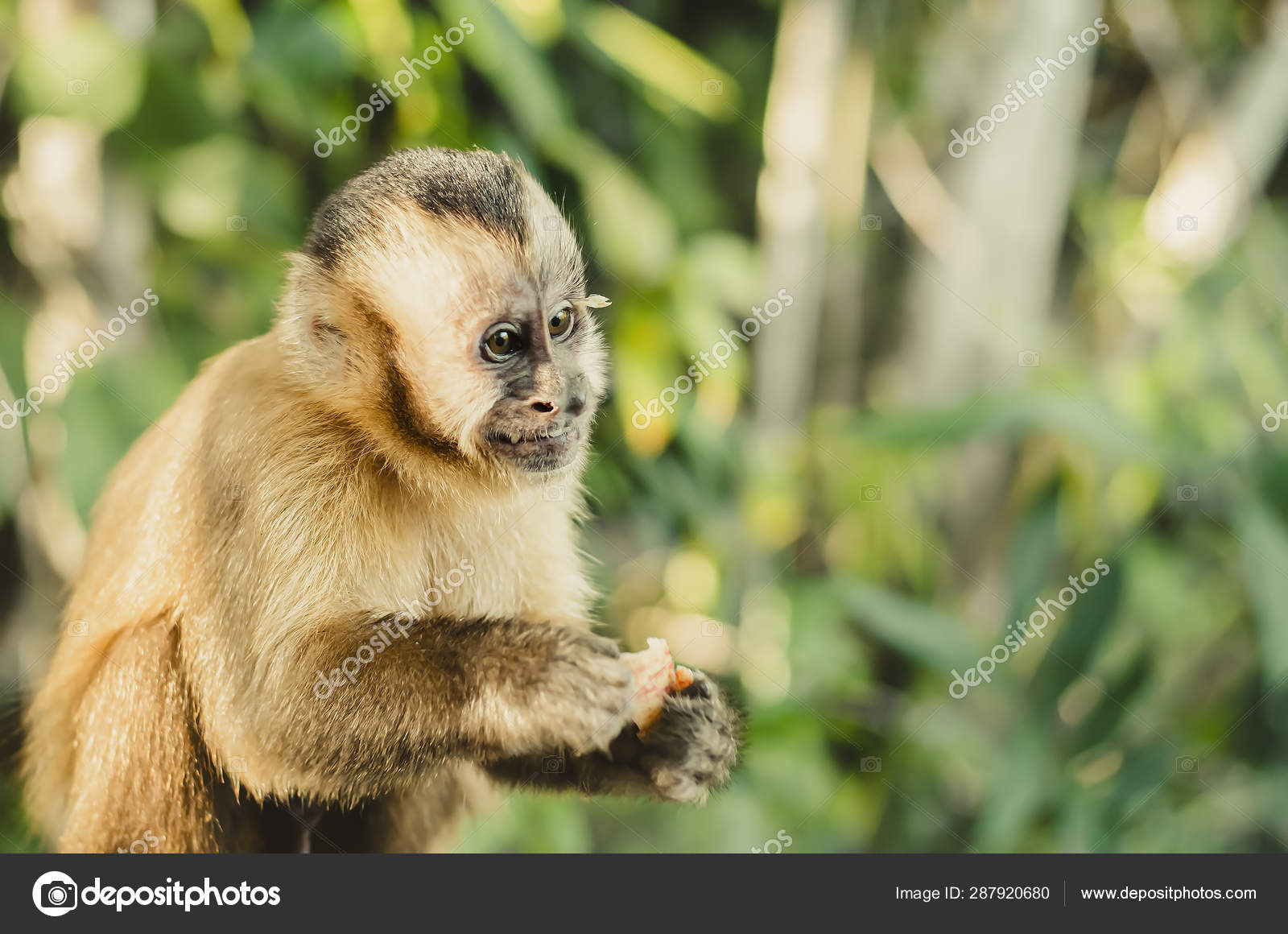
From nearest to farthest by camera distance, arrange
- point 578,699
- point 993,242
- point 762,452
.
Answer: point 578,699 → point 762,452 → point 993,242

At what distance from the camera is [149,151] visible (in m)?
1.84

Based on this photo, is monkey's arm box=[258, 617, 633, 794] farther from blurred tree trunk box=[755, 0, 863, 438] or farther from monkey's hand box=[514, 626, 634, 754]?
blurred tree trunk box=[755, 0, 863, 438]

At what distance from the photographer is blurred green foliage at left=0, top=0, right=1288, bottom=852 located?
71.1 inches

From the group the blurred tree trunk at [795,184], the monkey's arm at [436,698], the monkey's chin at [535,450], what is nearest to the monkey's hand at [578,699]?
the monkey's arm at [436,698]

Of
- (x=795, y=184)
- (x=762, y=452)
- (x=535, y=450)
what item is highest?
(x=795, y=184)

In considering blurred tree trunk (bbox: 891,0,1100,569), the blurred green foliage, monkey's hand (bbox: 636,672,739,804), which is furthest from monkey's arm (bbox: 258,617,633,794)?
blurred tree trunk (bbox: 891,0,1100,569)

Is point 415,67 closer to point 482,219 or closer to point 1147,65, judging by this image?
point 482,219

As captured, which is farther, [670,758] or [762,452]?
[762,452]

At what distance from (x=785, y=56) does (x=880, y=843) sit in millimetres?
1886

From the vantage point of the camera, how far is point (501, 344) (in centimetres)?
121

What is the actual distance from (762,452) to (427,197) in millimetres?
1331

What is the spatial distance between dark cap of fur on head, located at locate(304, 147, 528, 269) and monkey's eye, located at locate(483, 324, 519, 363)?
10 cm
